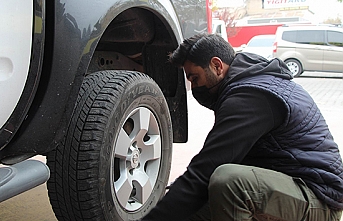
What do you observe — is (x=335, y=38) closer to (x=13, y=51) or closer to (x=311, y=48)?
(x=311, y=48)

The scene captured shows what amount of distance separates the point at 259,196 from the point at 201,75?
1.83 feet

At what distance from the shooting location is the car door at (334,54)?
12492mm

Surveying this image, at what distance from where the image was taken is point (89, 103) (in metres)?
1.93

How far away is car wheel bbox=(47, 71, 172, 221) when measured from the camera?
1.87m

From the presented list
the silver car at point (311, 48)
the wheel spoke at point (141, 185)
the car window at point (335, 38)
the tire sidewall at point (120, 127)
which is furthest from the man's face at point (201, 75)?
the car window at point (335, 38)

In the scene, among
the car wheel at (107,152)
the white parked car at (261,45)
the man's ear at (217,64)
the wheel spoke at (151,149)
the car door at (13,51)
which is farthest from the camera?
the white parked car at (261,45)

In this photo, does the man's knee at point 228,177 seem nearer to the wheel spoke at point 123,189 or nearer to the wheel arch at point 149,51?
the wheel spoke at point 123,189

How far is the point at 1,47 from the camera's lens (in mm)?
1398

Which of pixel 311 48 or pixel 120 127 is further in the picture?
pixel 311 48

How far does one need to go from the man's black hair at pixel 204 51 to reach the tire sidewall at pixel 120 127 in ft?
1.25

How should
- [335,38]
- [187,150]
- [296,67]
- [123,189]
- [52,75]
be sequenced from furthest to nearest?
[296,67] < [335,38] < [187,150] < [123,189] < [52,75]

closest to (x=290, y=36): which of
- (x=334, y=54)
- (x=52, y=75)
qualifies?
(x=334, y=54)

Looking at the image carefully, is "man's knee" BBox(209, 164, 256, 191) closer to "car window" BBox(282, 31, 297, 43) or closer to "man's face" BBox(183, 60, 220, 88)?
"man's face" BBox(183, 60, 220, 88)

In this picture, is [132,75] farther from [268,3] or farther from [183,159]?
[268,3]
